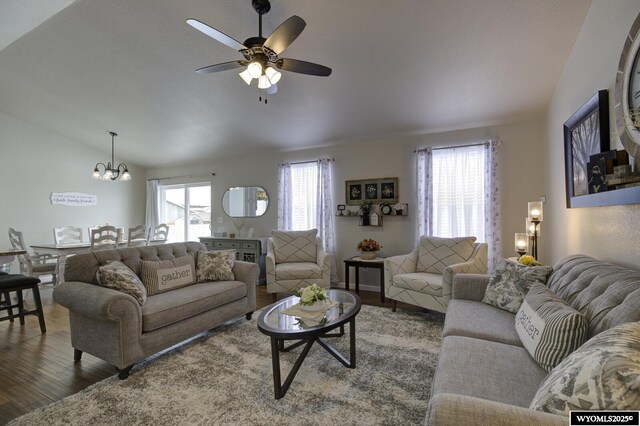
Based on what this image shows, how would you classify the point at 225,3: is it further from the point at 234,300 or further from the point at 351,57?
the point at 234,300

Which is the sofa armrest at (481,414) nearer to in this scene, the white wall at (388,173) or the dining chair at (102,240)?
the white wall at (388,173)

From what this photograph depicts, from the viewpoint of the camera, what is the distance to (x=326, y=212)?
4.99 m

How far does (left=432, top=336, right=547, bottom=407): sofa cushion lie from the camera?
1246 millimetres

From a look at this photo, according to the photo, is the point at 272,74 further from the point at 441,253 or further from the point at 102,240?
the point at 102,240

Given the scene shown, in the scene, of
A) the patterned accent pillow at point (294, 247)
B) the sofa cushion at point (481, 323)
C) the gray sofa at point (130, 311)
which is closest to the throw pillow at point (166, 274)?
the gray sofa at point (130, 311)

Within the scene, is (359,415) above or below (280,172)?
below

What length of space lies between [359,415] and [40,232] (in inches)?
262

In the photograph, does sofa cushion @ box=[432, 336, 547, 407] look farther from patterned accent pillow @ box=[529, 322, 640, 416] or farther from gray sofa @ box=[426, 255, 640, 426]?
patterned accent pillow @ box=[529, 322, 640, 416]

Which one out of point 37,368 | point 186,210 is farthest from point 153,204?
point 37,368

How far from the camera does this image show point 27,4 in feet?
8.50

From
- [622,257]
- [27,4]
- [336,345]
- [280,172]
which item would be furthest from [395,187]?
[27,4]

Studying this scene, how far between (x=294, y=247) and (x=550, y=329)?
11.5 feet

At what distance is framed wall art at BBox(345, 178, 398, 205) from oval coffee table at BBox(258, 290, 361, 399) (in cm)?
228

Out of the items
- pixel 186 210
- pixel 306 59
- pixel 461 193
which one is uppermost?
pixel 306 59
